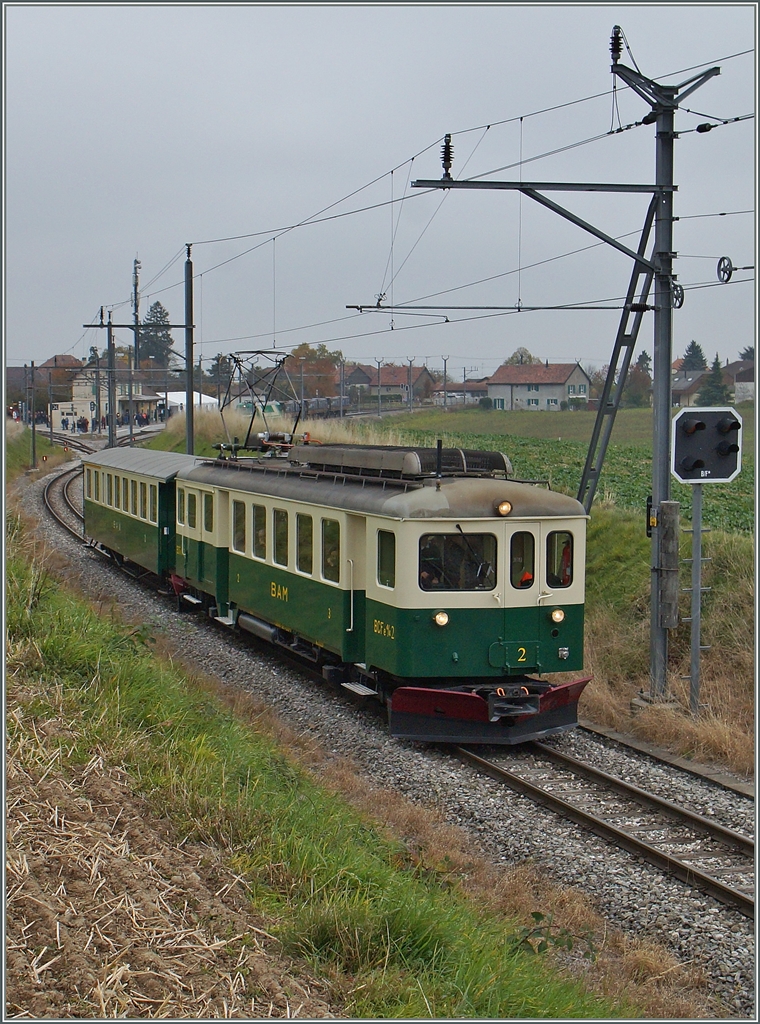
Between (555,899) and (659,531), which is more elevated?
(659,531)

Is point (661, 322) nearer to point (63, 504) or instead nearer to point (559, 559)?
point (559, 559)

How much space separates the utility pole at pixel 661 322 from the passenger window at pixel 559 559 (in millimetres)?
1371

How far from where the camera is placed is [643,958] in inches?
255

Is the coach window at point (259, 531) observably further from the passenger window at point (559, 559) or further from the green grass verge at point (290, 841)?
the passenger window at point (559, 559)

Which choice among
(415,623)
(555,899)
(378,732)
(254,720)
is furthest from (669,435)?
(555,899)

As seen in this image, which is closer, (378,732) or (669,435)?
(378,732)

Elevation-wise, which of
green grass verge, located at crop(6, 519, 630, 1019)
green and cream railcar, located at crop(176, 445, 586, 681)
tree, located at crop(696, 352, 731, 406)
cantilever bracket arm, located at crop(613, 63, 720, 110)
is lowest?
green grass verge, located at crop(6, 519, 630, 1019)

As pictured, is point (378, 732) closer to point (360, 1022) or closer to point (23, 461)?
Result: point (360, 1022)

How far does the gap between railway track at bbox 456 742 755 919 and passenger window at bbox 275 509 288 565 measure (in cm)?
416

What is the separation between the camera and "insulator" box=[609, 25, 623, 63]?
11538mm

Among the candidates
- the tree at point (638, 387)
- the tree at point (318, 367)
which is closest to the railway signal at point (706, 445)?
the tree at point (638, 387)

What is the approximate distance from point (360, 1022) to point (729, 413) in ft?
28.1

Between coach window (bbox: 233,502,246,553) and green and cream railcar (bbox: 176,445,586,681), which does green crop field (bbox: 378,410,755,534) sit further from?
coach window (bbox: 233,502,246,553)

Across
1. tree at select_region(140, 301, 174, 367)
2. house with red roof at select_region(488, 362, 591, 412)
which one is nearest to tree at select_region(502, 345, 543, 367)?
house with red roof at select_region(488, 362, 591, 412)
